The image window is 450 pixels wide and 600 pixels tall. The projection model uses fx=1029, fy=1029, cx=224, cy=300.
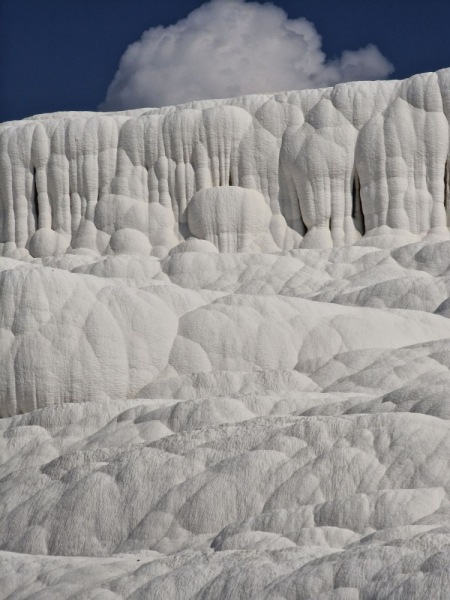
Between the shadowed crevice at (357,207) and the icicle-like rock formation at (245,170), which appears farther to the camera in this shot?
the shadowed crevice at (357,207)

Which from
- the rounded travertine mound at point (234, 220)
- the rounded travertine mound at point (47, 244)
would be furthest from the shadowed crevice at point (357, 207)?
the rounded travertine mound at point (47, 244)

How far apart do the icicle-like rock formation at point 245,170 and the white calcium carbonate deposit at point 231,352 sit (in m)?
0.05

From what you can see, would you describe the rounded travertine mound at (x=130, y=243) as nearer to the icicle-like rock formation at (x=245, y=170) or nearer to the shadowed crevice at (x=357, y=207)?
the icicle-like rock formation at (x=245, y=170)

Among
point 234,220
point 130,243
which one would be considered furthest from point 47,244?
point 234,220

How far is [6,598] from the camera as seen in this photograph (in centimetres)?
629

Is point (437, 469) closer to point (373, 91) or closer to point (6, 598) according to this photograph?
point (6, 598)

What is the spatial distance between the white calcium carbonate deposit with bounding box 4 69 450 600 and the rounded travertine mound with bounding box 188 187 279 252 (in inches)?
2.0

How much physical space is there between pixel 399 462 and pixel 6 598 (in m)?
3.01

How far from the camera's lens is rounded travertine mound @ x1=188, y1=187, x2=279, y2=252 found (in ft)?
77.6

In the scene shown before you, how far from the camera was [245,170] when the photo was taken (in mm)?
24578

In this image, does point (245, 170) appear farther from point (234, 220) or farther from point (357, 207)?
point (357, 207)

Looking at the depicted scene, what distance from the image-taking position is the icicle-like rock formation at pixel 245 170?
23406 mm

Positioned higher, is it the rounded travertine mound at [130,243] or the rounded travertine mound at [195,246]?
the rounded travertine mound at [130,243]

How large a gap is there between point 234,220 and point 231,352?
11.4 m
